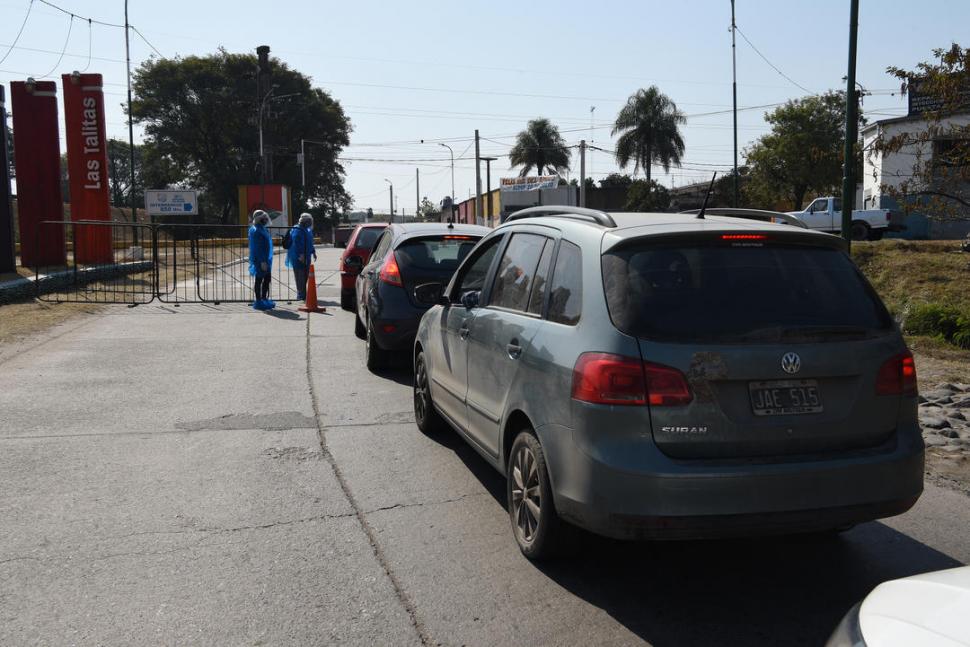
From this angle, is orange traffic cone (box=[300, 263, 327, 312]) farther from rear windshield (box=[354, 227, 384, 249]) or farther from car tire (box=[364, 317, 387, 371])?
car tire (box=[364, 317, 387, 371])

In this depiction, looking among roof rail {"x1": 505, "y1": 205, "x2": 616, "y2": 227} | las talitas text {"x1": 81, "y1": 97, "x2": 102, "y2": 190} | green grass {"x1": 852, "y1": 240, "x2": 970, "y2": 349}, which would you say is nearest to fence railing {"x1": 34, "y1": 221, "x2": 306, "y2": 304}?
las talitas text {"x1": 81, "y1": 97, "x2": 102, "y2": 190}

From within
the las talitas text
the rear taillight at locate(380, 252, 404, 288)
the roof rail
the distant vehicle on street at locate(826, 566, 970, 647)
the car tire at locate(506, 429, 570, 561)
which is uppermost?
the las talitas text

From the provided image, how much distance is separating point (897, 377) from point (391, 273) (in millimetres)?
6355

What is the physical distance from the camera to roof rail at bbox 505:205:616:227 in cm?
452

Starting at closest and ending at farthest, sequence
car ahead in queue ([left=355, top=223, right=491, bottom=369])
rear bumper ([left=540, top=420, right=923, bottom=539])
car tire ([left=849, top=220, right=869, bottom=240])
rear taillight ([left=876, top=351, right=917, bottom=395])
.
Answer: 1. rear bumper ([left=540, top=420, right=923, bottom=539])
2. rear taillight ([left=876, top=351, right=917, bottom=395])
3. car ahead in queue ([left=355, top=223, right=491, bottom=369])
4. car tire ([left=849, top=220, right=869, bottom=240])

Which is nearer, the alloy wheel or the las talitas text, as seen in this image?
the alloy wheel

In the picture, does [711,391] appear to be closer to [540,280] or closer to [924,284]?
[540,280]

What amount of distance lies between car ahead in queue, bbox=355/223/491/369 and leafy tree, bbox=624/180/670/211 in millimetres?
52260

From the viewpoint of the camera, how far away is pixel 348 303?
1628 centimetres

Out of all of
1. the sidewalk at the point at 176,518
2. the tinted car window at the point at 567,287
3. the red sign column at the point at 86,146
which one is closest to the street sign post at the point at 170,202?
the red sign column at the point at 86,146

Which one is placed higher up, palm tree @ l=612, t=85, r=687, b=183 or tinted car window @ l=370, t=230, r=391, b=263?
palm tree @ l=612, t=85, r=687, b=183

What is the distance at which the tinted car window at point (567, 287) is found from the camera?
13.8ft

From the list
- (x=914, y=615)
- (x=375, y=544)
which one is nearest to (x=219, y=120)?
(x=375, y=544)

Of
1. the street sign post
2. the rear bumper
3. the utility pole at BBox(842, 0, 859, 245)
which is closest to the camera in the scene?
the rear bumper
